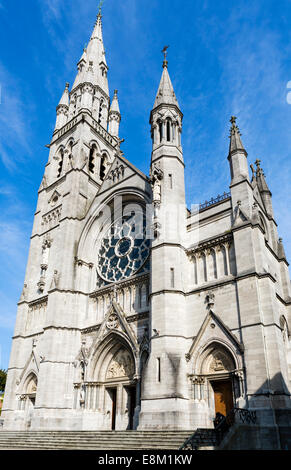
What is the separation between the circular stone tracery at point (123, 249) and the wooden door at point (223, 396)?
25.5 feet

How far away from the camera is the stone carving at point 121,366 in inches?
747

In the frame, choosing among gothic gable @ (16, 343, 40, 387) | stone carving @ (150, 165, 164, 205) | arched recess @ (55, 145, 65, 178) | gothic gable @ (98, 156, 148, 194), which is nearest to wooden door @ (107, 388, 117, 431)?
gothic gable @ (16, 343, 40, 387)

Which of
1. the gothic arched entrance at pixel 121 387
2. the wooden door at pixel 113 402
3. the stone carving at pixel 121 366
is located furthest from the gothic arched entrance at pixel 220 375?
the wooden door at pixel 113 402

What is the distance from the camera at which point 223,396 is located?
1492 centimetres

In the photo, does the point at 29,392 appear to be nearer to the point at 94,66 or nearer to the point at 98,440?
the point at 98,440

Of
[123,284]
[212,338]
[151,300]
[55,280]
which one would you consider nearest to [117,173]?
[55,280]

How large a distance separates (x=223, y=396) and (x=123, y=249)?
1076 cm

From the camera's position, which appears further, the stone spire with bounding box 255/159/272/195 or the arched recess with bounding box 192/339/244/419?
the stone spire with bounding box 255/159/272/195

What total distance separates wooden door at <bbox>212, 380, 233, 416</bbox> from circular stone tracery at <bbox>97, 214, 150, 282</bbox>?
306 inches

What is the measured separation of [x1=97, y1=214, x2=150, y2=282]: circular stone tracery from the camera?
21.5m

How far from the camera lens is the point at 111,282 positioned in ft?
72.7

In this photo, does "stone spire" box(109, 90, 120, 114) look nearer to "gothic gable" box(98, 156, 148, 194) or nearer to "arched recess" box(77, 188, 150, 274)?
"gothic gable" box(98, 156, 148, 194)

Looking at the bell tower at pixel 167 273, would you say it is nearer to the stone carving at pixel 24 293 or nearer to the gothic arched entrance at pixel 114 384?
the gothic arched entrance at pixel 114 384

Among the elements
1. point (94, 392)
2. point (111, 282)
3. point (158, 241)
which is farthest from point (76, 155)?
point (94, 392)
